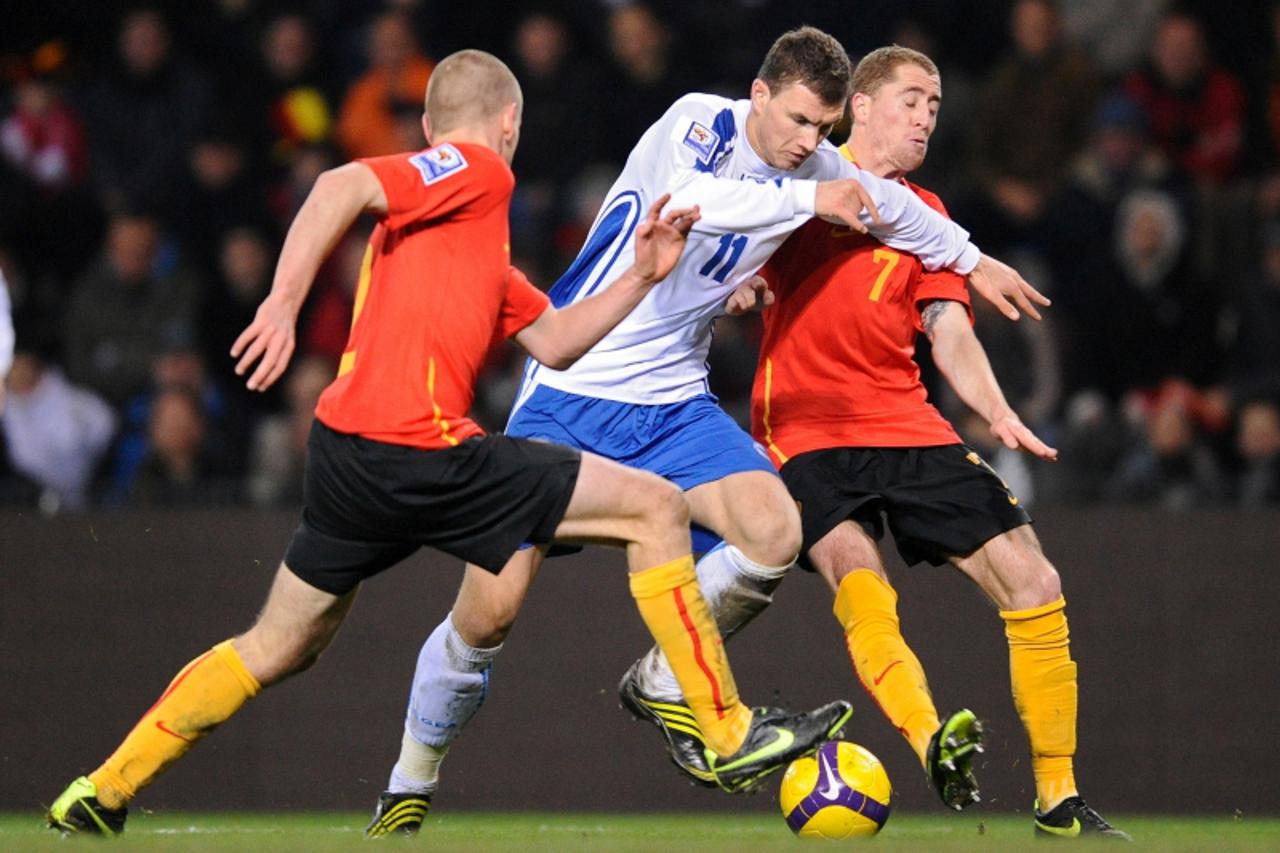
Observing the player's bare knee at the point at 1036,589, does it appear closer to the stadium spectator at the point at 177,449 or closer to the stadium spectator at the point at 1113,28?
the stadium spectator at the point at 177,449

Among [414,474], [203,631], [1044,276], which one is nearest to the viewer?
[414,474]

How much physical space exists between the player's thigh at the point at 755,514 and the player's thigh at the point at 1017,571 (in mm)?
601

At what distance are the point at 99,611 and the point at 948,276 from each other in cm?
353

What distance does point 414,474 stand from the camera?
480 centimetres

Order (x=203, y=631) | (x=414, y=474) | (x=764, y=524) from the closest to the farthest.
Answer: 1. (x=414, y=474)
2. (x=764, y=524)
3. (x=203, y=631)

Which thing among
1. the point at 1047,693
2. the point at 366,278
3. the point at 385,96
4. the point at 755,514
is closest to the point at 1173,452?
the point at 1047,693

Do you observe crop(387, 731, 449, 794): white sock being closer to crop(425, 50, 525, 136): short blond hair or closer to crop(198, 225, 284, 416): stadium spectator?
crop(425, 50, 525, 136): short blond hair

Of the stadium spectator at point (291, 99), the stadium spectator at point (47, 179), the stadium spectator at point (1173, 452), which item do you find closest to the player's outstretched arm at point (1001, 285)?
the stadium spectator at point (1173, 452)

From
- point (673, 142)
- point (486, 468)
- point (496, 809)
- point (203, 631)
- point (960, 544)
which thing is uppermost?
point (673, 142)

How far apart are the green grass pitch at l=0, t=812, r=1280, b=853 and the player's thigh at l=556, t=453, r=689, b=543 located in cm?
75

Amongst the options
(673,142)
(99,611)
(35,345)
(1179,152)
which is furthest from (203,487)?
(1179,152)

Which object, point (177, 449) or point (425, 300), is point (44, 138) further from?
point (425, 300)

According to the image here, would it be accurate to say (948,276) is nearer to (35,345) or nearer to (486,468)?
(486,468)

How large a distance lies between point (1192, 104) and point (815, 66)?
4.60 m
